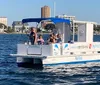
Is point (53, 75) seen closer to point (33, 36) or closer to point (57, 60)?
point (57, 60)

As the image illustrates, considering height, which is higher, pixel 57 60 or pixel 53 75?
pixel 57 60

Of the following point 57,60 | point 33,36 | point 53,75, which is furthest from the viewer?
point 33,36

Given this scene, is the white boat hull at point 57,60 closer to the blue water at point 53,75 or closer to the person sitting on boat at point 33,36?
the blue water at point 53,75

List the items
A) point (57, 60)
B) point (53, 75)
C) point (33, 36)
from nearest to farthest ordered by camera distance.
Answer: point (53, 75) → point (57, 60) → point (33, 36)

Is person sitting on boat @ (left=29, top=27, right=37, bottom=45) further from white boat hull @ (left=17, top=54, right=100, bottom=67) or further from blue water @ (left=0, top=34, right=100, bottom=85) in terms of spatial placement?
blue water @ (left=0, top=34, right=100, bottom=85)

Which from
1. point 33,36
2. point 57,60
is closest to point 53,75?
point 57,60

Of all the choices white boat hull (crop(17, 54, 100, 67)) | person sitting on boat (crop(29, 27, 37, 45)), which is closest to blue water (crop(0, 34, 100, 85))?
white boat hull (crop(17, 54, 100, 67))

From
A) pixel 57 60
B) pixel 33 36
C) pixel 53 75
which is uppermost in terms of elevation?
pixel 33 36

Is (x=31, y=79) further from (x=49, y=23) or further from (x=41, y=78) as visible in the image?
(x=49, y=23)

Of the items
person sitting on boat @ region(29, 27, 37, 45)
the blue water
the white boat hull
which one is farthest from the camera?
person sitting on boat @ region(29, 27, 37, 45)

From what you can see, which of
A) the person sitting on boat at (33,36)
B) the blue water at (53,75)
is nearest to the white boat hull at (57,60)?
the blue water at (53,75)

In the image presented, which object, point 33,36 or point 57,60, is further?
point 33,36

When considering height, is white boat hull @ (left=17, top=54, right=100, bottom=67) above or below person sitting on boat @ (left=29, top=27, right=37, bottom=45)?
below

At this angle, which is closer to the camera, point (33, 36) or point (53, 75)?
point (53, 75)
